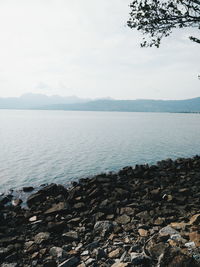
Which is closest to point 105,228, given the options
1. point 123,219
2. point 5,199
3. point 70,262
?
point 123,219

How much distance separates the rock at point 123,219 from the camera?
13.5 meters

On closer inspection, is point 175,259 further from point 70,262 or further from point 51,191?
point 51,191

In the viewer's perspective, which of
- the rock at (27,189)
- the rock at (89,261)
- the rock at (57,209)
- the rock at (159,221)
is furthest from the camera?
the rock at (27,189)

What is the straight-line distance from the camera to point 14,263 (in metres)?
10.7

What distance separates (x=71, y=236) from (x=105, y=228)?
6.54 ft

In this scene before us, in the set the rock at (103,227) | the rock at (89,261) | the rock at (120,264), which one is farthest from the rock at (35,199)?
the rock at (120,264)

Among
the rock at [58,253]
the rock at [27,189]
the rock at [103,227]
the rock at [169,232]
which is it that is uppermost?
the rock at [169,232]

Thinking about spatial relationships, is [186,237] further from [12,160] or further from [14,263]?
[12,160]

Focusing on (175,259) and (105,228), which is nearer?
(175,259)

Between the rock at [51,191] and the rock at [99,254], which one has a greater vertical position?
the rock at [99,254]

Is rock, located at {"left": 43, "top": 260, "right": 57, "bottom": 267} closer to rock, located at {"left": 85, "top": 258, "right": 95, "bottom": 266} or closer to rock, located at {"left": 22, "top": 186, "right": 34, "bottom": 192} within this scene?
rock, located at {"left": 85, "top": 258, "right": 95, "bottom": 266}

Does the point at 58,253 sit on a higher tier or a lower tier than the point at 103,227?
lower

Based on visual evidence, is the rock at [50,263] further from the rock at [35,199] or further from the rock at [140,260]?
the rock at [35,199]

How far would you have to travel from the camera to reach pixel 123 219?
13.8 meters
